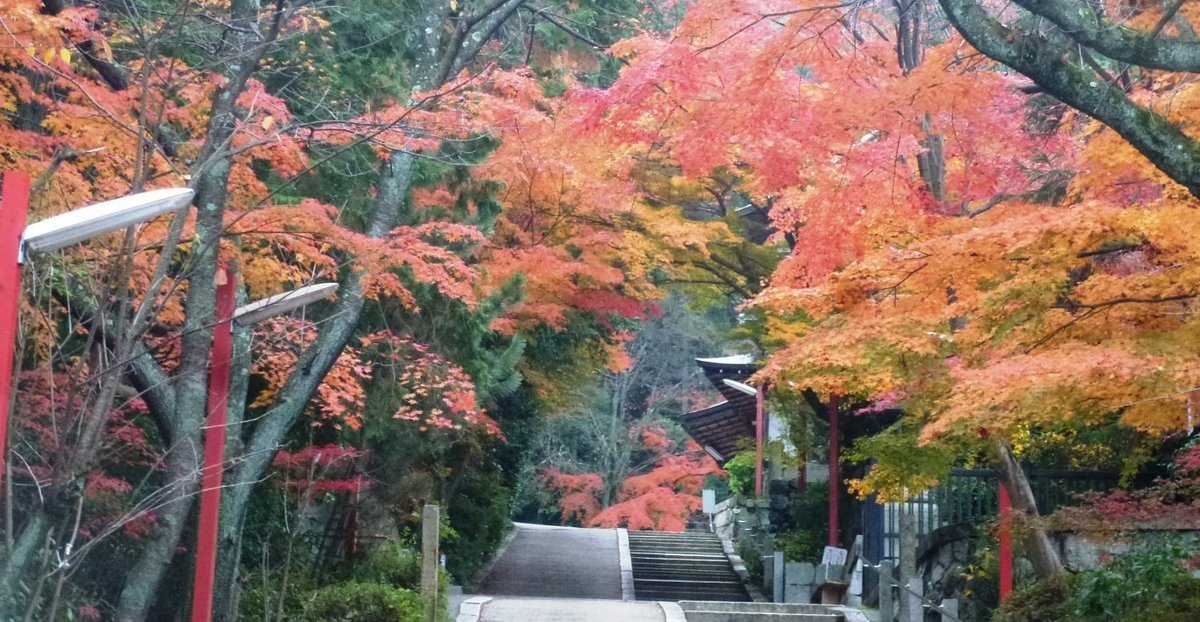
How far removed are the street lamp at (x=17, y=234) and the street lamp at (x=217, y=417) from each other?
2.41m

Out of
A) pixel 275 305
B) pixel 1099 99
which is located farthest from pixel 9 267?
pixel 1099 99

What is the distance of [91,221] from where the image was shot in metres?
5.32

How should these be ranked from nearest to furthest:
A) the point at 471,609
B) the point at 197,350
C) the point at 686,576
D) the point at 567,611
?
the point at 197,350
the point at 471,609
the point at 567,611
the point at 686,576

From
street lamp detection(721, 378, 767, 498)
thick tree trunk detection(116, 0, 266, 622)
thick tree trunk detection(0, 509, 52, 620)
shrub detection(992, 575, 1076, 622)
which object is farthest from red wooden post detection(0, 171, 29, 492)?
street lamp detection(721, 378, 767, 498)

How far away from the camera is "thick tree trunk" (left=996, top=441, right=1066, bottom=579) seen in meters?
11.0

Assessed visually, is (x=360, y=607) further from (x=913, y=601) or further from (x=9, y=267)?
(x=9, y=267)

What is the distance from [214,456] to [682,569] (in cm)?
1628

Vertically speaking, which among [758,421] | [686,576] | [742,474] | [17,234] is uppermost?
[758,421]

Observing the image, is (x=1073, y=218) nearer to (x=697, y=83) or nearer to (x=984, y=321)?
(x=984, y=321)

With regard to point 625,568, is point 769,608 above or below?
below

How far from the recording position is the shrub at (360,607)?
11.8 metres

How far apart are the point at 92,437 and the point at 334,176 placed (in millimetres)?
6829

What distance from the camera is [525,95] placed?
13.6m

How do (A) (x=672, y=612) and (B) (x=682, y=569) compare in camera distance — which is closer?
(A) (x=672, y=612)
